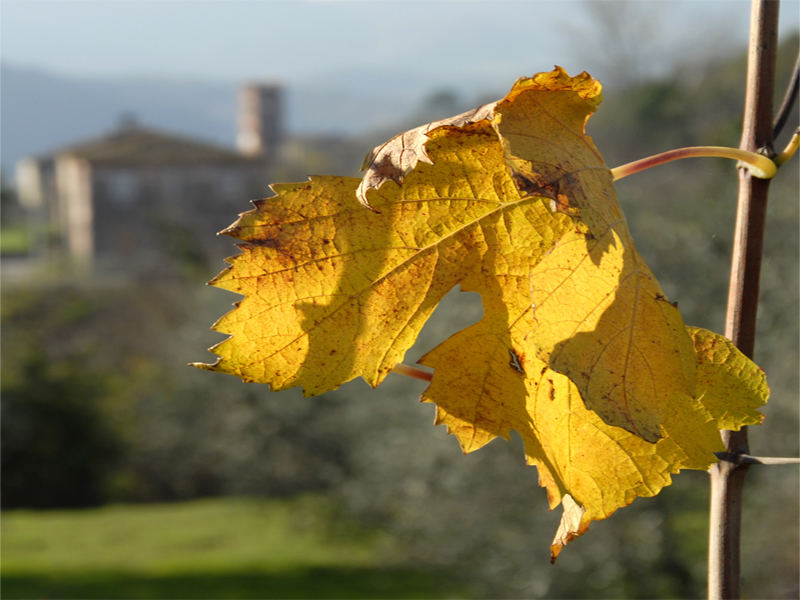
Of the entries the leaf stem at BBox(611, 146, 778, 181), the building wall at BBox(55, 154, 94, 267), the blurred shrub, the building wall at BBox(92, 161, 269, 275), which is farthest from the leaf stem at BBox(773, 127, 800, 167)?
the building wall at BBox(55, 154, 94, 267)

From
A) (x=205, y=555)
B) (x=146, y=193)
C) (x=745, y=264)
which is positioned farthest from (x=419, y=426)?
(x=146, y=193)

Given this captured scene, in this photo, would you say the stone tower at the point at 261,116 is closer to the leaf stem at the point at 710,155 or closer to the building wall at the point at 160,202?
the building wall at the point at 160,202

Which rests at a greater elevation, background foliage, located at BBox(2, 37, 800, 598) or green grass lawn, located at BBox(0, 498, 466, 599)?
background foliage, located at BBox(2, 37, 800, 598)

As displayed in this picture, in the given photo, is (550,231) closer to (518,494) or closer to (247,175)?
(518,494)

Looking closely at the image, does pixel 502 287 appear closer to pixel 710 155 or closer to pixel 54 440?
pixel 710 155

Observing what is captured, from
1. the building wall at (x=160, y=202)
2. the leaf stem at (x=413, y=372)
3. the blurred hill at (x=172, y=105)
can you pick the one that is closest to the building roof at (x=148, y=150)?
the building wall at (x=160, y=202)

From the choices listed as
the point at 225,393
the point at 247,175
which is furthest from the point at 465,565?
the point at 247,175

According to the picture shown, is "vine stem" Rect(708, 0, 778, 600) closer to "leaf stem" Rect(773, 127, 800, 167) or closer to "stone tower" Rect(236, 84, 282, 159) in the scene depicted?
"leaf stem" Rect(773, 127, 800, 167)
